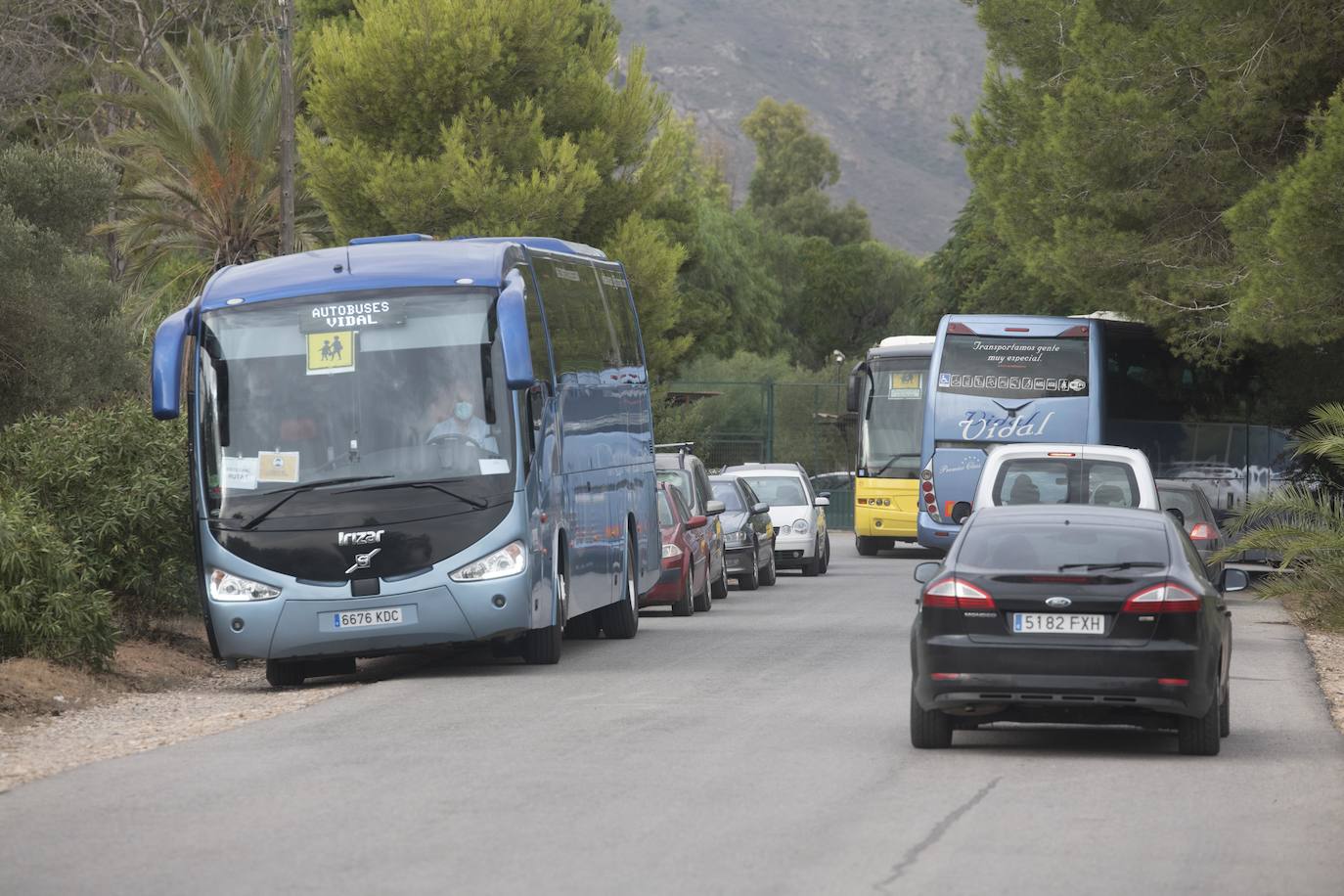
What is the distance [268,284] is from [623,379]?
17.0 ft

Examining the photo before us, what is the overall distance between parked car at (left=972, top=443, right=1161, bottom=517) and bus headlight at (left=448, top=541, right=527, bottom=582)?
14.7 feet

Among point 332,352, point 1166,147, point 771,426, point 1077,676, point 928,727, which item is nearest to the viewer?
point 1077,676

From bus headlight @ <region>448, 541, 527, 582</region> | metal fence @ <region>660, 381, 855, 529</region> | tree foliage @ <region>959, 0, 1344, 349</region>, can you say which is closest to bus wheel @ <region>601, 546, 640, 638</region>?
bus headlight @ <region>448, 541, 527, 582</region>

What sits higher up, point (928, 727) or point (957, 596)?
point (957, 596)

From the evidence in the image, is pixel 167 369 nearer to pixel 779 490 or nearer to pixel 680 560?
pixel 680 560

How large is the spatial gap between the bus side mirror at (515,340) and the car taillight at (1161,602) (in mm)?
5724

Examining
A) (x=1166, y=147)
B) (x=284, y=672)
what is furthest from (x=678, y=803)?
(x=1166, y=147)

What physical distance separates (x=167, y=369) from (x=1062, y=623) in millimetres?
7571

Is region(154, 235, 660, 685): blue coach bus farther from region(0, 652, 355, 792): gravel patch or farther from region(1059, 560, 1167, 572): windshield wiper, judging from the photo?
region(1059, 560, 1167, 572): windshield wiper

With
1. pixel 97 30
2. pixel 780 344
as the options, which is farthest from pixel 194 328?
pixel 780 344

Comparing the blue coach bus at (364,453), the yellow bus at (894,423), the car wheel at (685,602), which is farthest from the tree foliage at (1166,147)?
the blue coach bus at (364,453)

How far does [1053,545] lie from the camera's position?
11.6 metres

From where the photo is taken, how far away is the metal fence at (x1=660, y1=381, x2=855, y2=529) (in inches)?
2265

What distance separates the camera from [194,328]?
645 inches
